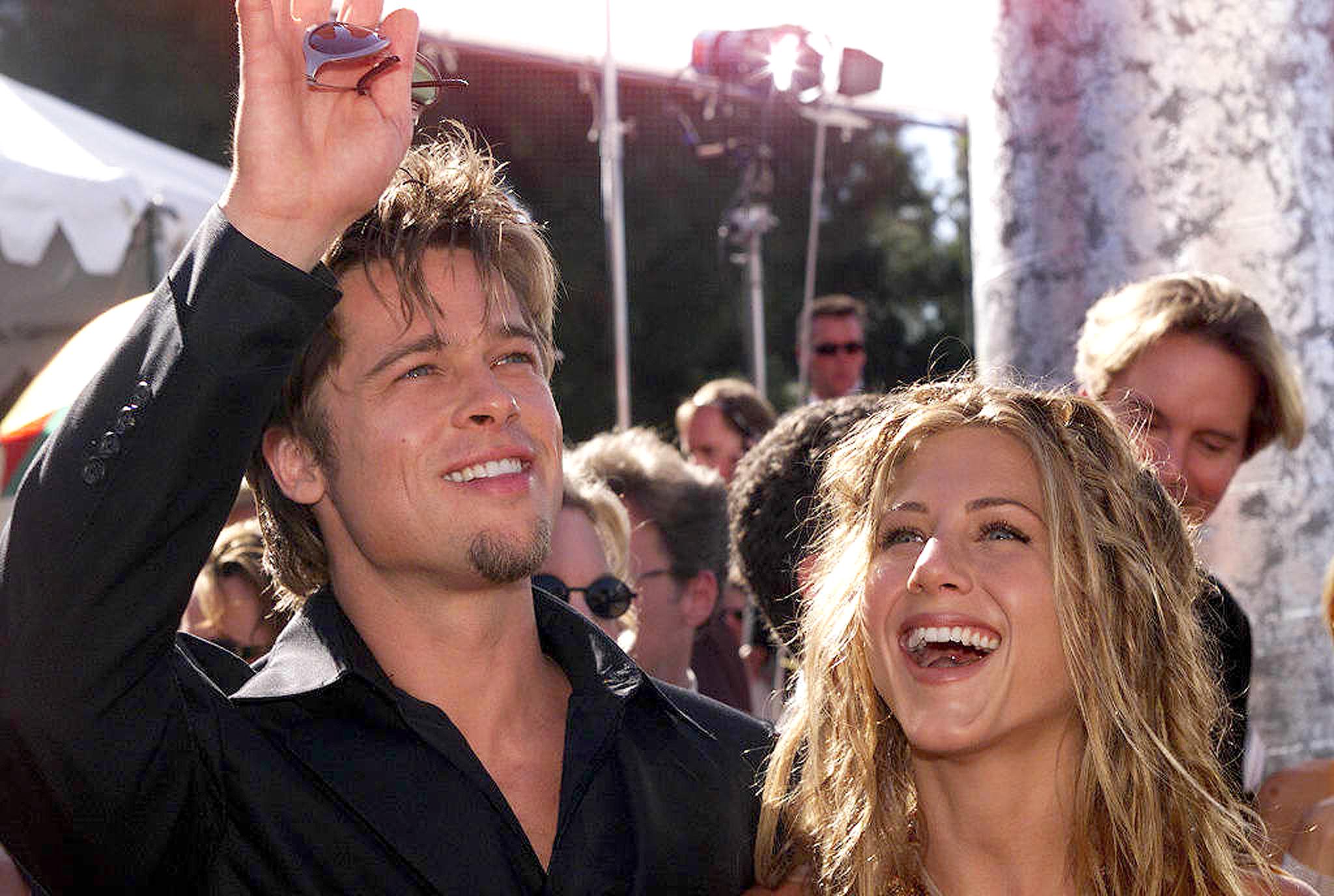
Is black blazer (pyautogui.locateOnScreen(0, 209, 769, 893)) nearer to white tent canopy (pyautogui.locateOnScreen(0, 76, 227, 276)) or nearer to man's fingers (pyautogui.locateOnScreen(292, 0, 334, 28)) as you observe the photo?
man's fingers (pyautogui.locateOnScreen(292, 0, 334, 28))

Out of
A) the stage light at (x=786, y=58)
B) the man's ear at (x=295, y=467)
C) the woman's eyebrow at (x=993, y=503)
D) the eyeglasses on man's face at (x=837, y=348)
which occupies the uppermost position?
the stage light at (x=786, y=58)

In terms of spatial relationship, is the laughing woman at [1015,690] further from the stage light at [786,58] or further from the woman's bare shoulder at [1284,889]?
the stage light at [786,58]

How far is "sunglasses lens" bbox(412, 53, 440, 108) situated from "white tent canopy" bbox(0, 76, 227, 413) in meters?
4.32

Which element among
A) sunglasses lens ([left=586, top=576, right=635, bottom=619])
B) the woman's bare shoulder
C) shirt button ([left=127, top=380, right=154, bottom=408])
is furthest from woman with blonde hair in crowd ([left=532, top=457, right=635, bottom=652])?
shirt button ([left=127, top=380, right=154, bottom=408])

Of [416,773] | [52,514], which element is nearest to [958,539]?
[416,773]

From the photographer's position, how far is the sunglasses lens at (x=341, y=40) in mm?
1835

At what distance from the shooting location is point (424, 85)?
2.18 metres

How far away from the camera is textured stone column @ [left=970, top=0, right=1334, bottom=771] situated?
9.95 ft

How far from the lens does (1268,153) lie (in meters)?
3.06

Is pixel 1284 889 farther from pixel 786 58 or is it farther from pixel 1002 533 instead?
pixel 786 58

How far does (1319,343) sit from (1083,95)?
0.67 meters

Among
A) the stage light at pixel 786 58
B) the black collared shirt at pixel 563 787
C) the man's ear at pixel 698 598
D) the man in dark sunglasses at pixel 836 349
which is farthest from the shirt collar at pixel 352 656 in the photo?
the stage light at pixel 786 58

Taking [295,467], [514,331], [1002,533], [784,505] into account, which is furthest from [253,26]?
[784,505]

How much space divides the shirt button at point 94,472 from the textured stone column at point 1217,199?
1.87m
